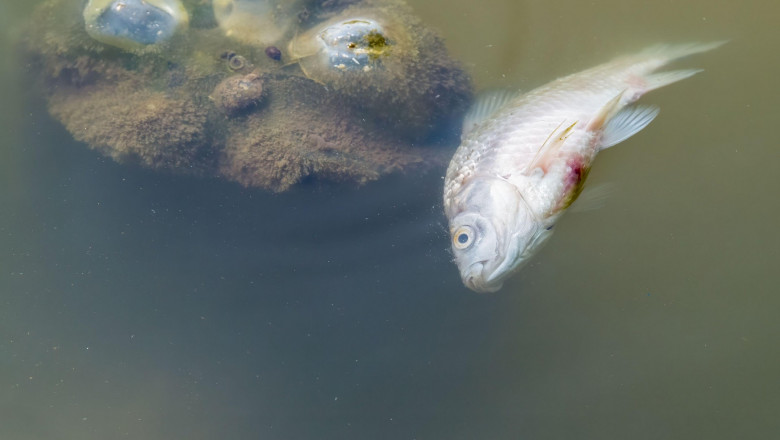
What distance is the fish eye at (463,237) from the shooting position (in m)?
2.69

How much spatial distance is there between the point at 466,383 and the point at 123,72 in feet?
10.1

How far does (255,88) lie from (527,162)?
5.82 ft

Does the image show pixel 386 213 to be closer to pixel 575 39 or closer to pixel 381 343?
pixel 381 343

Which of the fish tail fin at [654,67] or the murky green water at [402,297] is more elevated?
the fish tail fin at [654,67]

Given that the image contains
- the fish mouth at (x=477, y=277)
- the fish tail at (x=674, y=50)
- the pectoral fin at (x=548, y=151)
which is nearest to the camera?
the fish mouth at (x=477, y=277)

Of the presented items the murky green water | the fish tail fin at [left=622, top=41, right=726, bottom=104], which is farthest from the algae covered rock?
the fish tail fin at [left=622, top=41, right=726, bottom=104]

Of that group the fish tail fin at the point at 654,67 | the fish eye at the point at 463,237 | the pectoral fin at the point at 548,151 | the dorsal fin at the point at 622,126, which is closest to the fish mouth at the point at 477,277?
the fish eye at the point at 463,237

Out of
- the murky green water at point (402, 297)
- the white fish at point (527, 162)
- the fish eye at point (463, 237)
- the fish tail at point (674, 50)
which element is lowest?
the murky green water at point (402, 297)

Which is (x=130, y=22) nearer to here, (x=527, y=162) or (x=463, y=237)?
(x=463, y=237)

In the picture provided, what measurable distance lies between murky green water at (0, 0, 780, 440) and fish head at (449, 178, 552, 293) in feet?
2.00

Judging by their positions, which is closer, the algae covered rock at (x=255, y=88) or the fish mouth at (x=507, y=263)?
the fish mouth at (x=507, y=263)

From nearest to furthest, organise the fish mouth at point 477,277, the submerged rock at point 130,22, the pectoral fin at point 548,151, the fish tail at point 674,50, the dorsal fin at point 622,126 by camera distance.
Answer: the fish mouth at point 477,277
the pectoral fin at point 548,151
the dorsal fin at point 622,126
the submerged rock at point 130,22
the fish tail at point 674,50

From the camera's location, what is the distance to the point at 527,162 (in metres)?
2.82

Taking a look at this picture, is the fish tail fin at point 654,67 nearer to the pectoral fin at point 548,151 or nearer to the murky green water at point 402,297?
the murky green water at point 402,297
